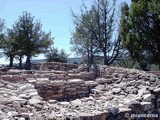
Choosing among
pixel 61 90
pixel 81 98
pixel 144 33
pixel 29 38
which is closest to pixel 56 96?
pixel 61 90

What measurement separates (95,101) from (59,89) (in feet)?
3.54

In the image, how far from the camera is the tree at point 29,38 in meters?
24.7

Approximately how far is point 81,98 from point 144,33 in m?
10.1

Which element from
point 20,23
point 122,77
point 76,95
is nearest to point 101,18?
point 20,23

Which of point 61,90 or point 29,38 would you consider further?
point 29,38

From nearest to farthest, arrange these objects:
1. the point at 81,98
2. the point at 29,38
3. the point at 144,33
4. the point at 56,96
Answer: the point at 56,96 → the point at 81,98 → the point at 144,33 → the point at 29,38

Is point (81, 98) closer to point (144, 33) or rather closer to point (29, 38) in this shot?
point (144, 33)

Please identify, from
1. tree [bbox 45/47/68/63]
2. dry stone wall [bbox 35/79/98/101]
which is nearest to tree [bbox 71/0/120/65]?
tree [bbox 45/47/68/63]

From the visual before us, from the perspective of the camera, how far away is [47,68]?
13.4 m

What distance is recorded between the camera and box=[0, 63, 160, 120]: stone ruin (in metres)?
5.04

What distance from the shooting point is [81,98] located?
7.19 meters

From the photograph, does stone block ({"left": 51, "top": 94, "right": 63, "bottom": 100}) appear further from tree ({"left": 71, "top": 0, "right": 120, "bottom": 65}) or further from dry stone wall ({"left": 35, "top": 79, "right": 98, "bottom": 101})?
tree ({"left": 71, "top": 0, "right": 120, "bottom": 65})

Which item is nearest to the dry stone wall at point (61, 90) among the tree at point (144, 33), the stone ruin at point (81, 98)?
the stone ruin at point (81, 98)

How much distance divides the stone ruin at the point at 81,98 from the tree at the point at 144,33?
282 inches
